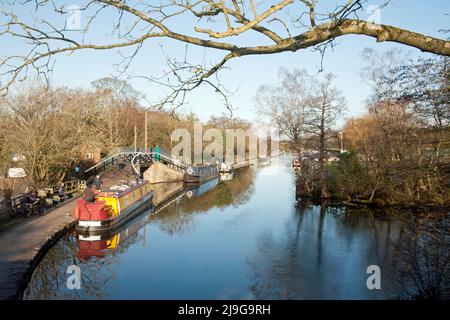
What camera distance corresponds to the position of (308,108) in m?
21.6

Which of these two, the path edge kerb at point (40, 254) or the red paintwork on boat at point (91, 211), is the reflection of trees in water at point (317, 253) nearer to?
the path edge kerb at point (40, 254)

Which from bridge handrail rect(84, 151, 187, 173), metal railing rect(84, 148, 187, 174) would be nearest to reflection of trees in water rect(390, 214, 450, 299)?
metal railing rect(84, 148, 187, 174)

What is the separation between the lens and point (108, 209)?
1549 cm

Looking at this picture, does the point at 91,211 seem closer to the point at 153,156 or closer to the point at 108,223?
the point at 108,223

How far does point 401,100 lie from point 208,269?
5.97 metres

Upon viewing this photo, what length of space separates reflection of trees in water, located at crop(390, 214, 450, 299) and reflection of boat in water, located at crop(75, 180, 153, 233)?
9.49 m

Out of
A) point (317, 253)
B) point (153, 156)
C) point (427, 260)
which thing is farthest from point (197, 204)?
point (427, 260)

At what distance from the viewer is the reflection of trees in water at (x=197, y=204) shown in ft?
55.8

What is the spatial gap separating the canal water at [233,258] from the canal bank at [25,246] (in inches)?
12.7

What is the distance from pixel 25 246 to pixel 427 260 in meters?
9.18

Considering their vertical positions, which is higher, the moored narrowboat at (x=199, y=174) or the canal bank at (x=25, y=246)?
the moored narrowboat at (x=199, y=174)

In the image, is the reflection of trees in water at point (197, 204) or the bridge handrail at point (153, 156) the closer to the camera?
the reflection of trees in water at point (197, 204)

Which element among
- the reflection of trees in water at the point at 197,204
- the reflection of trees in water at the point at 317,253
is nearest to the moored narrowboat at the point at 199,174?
the reflection of trees in water at the point at 197,204

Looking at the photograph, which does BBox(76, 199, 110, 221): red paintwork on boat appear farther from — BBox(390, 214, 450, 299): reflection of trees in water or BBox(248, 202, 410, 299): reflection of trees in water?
BBox(390, 214, 450, 299): reflection of trees in water
